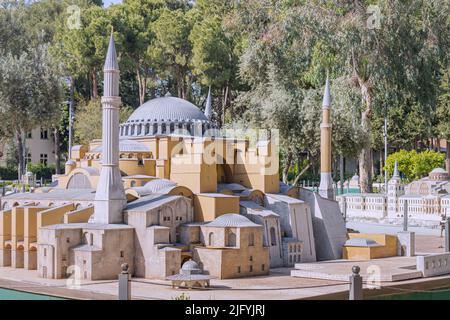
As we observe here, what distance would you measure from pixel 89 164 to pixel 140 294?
1030 cm

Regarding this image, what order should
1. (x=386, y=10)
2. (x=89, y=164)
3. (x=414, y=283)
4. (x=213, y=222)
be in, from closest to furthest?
(x=414, y=283)
(x=213, y=222)
(x=89, y=164)
(x=386, y=10)

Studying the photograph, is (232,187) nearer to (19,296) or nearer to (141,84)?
(19,296)

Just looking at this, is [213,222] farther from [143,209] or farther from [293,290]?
[293,290]

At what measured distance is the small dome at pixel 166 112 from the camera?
94.0 ft

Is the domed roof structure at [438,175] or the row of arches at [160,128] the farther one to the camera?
the domed roof structure at [438,175]

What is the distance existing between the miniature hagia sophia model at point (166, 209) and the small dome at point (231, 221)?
4 centimetres

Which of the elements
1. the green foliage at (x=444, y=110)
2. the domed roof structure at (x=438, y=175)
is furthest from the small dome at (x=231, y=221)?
the green foliage at (x=444, y=110)

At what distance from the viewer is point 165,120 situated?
28469 mm

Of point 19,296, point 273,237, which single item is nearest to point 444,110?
point 273,237

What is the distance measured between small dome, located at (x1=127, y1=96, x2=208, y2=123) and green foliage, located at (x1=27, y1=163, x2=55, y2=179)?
2711 centimetres

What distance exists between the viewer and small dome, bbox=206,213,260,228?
2147cm

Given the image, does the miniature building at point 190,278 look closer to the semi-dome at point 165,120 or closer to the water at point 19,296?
the water at point 19,296

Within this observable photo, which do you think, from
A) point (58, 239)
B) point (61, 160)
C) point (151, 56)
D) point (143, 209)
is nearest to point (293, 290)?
point (143, 209)
